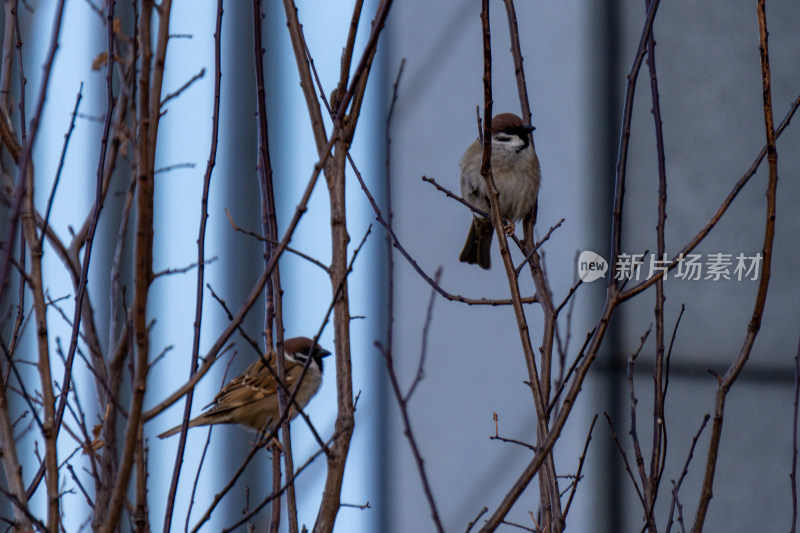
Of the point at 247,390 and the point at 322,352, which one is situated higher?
the point at 322,352

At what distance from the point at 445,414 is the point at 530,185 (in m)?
2.39

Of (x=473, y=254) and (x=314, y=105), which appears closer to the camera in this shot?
(x=314, y=105)

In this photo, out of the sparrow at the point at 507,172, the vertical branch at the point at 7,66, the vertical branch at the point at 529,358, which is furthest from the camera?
the sparrow at the point at 507,172

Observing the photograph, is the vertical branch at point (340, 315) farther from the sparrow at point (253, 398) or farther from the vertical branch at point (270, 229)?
the sparrow at point (253, 398)

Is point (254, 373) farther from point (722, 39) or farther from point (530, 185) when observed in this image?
point (722, 39)

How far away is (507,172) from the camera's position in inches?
133

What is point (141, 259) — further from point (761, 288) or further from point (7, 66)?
point (7, 66)

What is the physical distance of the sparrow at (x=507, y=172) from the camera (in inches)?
130

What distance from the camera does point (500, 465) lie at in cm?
491

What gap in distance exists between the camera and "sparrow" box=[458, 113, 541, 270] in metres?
3.30

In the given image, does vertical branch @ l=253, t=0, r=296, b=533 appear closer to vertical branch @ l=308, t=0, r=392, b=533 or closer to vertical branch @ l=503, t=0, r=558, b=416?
vertical branch @ l=308, t=0, r=392, b=533

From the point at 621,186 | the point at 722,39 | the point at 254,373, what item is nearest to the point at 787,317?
the point at 722,39

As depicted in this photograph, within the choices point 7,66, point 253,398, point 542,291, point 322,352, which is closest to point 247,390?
point 253,398

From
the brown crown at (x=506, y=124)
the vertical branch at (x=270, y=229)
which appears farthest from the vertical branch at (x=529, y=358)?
the brown crown at (x=506, y=124)
